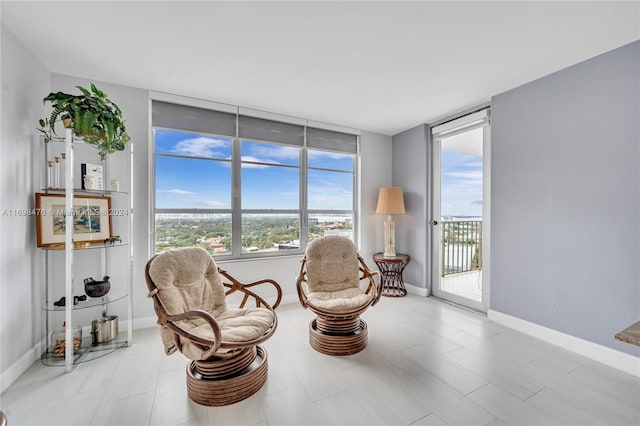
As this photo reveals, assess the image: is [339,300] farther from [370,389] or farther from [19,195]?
[19,195]

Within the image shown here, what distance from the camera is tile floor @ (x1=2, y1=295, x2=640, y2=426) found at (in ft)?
Answer: 5.46

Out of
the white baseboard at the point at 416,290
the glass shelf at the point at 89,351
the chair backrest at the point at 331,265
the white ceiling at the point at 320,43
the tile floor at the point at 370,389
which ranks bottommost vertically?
the tile floor at the point at 370,389

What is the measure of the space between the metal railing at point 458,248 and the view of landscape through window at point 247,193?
4.80 feet

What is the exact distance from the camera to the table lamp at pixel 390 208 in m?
4.15

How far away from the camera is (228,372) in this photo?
73.4 inches

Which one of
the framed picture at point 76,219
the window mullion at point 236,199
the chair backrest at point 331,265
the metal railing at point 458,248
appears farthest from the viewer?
the metal railing at point 458,248

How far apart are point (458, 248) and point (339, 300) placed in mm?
2595

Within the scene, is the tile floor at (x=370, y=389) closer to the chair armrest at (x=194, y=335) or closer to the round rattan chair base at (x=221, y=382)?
the round rattan chair base at (x=221, y=382)

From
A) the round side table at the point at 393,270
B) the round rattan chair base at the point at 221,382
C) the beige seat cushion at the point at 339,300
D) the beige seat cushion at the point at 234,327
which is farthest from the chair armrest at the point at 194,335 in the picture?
the round side table at the point at 393,270

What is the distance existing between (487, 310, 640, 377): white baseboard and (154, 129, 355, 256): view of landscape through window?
2369 millimetres

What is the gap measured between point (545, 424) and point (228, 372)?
1981 mm

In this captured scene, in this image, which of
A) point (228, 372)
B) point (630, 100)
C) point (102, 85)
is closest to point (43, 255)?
point (102, 85)

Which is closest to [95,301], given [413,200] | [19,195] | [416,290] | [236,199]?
[19,195]

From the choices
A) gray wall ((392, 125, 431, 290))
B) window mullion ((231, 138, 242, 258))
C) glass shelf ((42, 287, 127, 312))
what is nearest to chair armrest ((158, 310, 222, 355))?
glass shelf ((42, 287, 127, 312))
